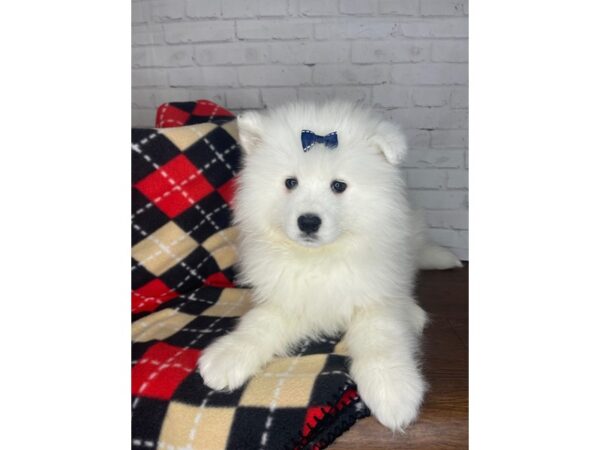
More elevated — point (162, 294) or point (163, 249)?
point (163, 249)

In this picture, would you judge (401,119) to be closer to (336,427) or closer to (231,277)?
(231,277)

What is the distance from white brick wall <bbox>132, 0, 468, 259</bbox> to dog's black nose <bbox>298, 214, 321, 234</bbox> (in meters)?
1.36

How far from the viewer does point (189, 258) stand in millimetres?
2213

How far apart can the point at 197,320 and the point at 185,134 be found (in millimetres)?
798

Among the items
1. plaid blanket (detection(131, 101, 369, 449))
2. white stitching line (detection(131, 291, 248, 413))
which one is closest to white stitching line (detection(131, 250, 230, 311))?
plaid blanket (detection(131, 101, 369, 449))

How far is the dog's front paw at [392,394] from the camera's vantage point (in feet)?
4.53

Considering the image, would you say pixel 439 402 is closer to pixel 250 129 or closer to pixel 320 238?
pixel 320 238

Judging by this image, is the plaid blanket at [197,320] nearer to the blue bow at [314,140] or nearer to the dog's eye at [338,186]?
the dog's eye at [338,186]

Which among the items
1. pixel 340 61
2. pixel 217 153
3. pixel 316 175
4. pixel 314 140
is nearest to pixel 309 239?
pixel 316 175

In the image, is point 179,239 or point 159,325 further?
point 179,239

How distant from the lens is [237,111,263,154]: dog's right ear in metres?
1.81

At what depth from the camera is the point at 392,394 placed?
54.9 inches
